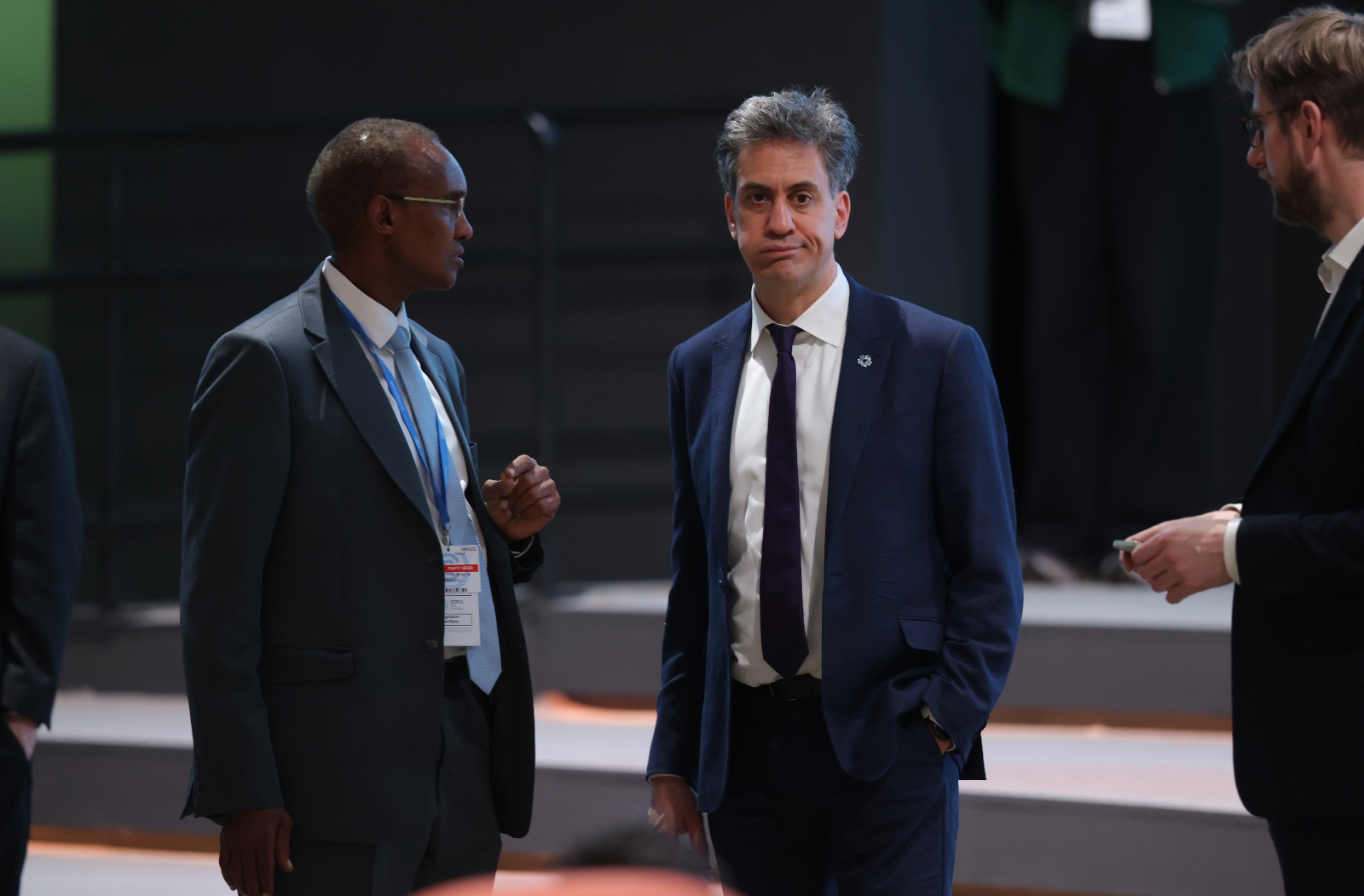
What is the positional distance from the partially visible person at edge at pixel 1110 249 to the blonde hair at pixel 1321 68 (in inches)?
90.0

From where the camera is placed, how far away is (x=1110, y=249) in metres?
4.10

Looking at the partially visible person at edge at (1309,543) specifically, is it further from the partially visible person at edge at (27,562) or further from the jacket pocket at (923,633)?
the partially visible person at edge at (27,562)

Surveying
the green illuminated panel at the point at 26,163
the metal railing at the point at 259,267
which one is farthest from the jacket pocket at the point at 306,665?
the green illuminated panel at the point at 26,163

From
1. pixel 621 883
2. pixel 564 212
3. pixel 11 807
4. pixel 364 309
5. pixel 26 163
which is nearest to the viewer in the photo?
pixel 621 883

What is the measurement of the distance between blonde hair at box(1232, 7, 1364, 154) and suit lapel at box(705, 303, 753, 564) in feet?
2.43

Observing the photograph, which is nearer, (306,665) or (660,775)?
(306,665)

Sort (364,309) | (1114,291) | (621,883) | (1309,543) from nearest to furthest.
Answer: (621,883) < (1309,543) < (364,309) < (1114,291)

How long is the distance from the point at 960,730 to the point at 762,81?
296 centimetres

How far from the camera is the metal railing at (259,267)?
12.6 feet

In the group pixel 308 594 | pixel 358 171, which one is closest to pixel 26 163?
pixel 358 171

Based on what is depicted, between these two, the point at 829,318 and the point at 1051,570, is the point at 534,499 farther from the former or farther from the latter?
the point at 1051,570

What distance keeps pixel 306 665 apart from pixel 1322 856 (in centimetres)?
127

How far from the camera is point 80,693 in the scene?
405cm

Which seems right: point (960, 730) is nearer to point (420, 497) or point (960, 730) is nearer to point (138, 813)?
point (420, 497)
